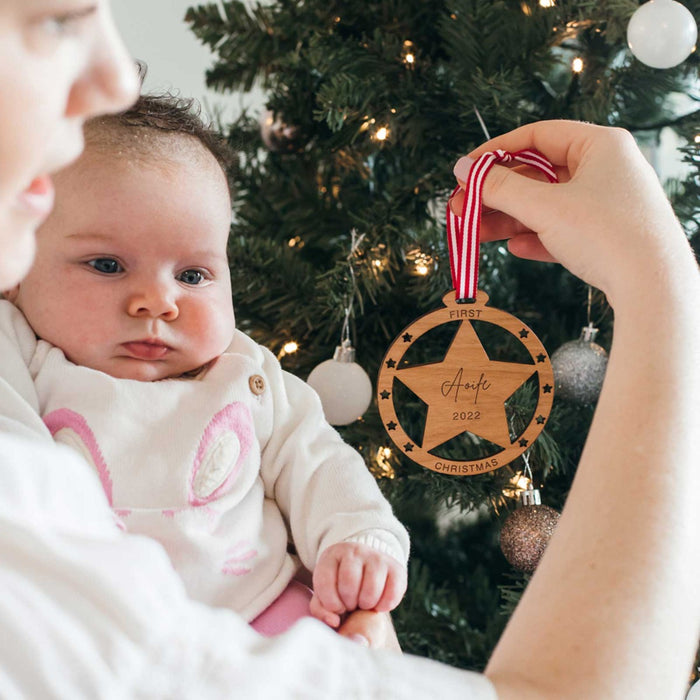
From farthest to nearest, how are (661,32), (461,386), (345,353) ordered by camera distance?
(345,353), (661,32), (461,386)

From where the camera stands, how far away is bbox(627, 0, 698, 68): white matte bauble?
979 mm

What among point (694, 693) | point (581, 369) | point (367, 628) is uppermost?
point (581, 369)

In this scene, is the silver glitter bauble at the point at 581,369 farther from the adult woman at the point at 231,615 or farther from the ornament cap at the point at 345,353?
the adult woman at the point at 231,615

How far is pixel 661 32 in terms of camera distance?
98 centimetres

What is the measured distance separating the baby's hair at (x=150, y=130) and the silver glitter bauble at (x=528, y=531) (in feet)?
2.01

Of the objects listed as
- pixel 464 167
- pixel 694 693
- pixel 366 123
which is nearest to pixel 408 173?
pixel 366 123

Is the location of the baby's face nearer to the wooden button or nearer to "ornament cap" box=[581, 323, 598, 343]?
the wooden button

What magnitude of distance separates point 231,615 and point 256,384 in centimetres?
49

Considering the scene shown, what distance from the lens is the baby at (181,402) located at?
771mm

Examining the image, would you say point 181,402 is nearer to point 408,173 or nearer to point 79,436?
point 79,436

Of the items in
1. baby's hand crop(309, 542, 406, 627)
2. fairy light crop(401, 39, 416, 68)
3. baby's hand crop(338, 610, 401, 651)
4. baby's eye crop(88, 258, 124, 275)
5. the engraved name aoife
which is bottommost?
baby's hand crop(338, 610, 401, 651)

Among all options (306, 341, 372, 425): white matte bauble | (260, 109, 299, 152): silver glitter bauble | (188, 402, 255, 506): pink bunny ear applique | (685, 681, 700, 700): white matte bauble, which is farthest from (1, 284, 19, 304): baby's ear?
(685, 681, 700, 700): white matte bauble

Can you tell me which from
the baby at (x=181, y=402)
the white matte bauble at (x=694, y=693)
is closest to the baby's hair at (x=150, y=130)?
the baby at (x=181, y=402)

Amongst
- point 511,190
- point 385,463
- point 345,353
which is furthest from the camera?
point 385,463
